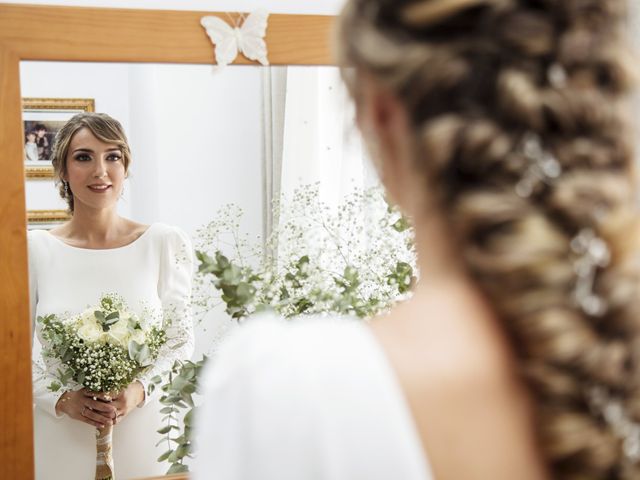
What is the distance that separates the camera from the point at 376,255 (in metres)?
1.43

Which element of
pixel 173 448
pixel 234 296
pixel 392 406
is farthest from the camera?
pixel 173 448

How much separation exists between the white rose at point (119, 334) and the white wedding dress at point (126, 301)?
4 cm

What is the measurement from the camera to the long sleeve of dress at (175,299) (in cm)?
136

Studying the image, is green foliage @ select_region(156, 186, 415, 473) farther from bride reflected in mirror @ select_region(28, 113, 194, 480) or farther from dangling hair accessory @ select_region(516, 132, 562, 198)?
dangling hair accessory @ select_region(516, 132, 562, 198)

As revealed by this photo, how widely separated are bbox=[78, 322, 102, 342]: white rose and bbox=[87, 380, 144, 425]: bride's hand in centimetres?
11

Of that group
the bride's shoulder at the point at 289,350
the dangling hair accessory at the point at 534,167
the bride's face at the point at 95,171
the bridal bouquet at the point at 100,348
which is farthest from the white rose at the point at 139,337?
the dangling hair accessory at the point at 534,167

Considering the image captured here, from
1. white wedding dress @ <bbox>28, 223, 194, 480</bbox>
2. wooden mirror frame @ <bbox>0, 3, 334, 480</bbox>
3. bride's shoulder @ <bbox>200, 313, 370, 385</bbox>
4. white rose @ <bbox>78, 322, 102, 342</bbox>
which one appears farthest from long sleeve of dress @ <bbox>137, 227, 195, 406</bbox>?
bride's shoulder @ <bbox>200, 313, 370, 385</bbox>

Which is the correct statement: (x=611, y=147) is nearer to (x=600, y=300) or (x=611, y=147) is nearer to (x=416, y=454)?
(x=600, y=300)

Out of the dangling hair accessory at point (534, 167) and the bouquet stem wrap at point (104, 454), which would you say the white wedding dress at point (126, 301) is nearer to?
the bouquet stem wrap at point (104, 454)

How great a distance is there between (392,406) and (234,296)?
2.47 feet

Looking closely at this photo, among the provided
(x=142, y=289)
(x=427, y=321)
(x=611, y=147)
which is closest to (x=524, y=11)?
(x=611, y=147)

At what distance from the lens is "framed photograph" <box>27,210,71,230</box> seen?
1316 millimetres

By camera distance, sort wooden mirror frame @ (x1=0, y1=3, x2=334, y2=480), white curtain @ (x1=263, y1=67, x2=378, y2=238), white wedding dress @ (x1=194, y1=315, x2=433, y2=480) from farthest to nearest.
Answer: white curtain @ (x1=263, y1=67, x2=378, y2=238) → wooden mirror frame @ (x1=0, y1=3, x2=334, y2=480) → white wedding dress @ (x1=194, y1=315, x2=433, y2=480)

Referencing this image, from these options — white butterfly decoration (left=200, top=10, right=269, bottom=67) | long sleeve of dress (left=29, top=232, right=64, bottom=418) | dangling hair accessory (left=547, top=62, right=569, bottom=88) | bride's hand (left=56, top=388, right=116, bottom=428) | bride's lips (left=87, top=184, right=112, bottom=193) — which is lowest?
bride's hand (left=56, top=388, right=116, bottom=428)
